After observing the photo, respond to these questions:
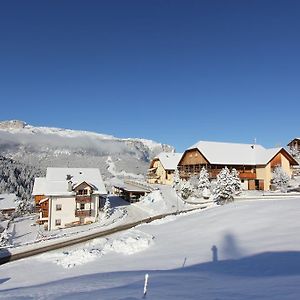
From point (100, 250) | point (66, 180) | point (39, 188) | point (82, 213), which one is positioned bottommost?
point (100, 250)

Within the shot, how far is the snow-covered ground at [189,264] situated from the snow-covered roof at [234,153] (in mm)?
28327

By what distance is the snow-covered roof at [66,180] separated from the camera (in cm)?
5112

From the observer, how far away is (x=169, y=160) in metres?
82.8

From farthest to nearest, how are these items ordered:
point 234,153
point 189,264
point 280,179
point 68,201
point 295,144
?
point 295,144
point 234,153
point 280,179
point 68,201
point 189,264

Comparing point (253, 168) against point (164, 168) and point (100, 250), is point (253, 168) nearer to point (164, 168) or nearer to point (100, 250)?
point (164, 168)

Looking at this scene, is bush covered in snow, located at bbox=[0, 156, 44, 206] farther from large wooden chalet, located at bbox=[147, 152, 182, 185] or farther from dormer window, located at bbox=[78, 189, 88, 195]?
dormer window, located at bbox=[78, 189, 88, 195]

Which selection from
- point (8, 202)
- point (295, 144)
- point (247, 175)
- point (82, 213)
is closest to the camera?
point (82, 213)

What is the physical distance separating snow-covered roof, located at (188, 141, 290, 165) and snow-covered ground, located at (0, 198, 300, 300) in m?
28.3

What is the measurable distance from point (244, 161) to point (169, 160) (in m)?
23.0

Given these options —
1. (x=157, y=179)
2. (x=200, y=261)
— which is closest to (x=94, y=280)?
(x=200, y=261)

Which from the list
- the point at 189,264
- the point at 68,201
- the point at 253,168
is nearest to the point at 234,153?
the point at 253,168

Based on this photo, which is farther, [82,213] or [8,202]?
[8,202]

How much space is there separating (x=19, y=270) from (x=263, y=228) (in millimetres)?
17563

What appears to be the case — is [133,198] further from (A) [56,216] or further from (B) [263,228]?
(B) [263,228]
